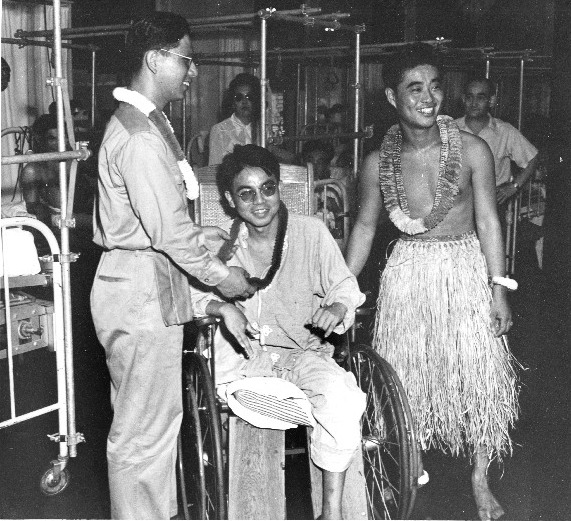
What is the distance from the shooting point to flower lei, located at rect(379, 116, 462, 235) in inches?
139

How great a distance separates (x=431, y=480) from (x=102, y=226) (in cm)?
219

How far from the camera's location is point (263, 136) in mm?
4723

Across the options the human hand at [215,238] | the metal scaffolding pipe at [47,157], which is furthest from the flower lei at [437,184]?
the metal scaffolding pipe at [47,157]

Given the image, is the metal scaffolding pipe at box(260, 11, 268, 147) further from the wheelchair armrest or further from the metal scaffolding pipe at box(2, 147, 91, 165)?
the wheelchair armrest

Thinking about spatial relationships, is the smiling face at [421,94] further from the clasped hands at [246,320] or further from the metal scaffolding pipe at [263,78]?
the metal scaffolding pipe at [263,78]

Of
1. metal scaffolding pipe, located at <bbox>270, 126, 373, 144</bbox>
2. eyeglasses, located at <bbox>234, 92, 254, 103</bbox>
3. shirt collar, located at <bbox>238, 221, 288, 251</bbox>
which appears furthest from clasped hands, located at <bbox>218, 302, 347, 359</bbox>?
eyeglasses, located at <bbox>234, 92, 254, 103</bbox>

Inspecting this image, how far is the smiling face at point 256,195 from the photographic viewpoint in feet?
11.1

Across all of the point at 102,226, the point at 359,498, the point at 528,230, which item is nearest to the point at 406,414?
the point at 359,498

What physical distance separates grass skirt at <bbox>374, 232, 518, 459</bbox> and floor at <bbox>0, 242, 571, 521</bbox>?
1.05 ft

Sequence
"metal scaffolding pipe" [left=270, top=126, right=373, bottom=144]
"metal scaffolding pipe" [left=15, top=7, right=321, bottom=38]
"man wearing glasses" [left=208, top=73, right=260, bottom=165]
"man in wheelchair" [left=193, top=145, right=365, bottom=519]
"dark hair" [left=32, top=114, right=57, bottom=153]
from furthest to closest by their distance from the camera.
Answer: "man wearing glasses" [left=208, top=73, right=260, bottom=165], "dark hair" [left=32, top=114, right=57, bottom=153], "metal scaffolding pipe" [left=270, top=126, right=373, bottom=144], "metal scaffolding pipe" [left=15, top=7, right=321, bottom=38], "man in wheelchair" [left=193, top=145, right=365, bottom=519]

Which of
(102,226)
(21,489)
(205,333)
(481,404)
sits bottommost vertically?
(21,489)

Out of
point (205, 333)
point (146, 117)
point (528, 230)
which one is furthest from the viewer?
point (528, 230)

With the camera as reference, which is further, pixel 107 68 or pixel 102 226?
pixel 107 68

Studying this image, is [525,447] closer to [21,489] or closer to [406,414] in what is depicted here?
[406,414]
